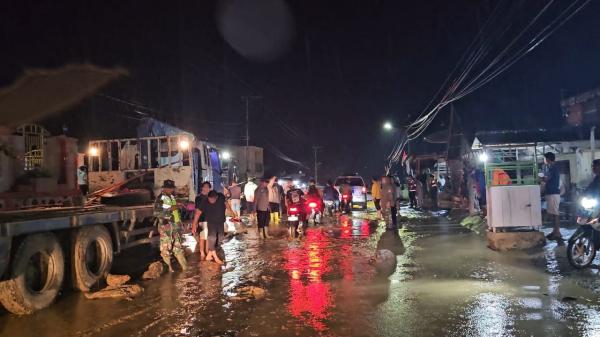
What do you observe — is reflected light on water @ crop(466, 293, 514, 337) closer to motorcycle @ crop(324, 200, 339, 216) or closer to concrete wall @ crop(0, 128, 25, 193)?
concrete wall @ crop(0, 128, 25, 193)

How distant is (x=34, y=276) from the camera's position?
22.9ft

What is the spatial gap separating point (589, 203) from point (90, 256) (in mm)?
8709

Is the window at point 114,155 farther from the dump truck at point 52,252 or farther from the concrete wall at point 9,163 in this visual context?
the dump truck at point 52,252

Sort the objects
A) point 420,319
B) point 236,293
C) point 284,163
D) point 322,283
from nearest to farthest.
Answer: point 420,319
point 236,293
point 322,283
point 284,163

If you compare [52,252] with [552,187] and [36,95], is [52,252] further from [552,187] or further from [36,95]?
[552,187]

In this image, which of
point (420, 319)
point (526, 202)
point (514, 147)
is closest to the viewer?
point (420, 319)

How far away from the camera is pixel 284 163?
75.8 metres

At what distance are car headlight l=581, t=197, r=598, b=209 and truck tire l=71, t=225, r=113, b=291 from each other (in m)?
8.46

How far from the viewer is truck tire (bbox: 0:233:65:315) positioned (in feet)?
20.7

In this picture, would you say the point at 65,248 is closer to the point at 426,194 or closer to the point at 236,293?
the point at 236,293

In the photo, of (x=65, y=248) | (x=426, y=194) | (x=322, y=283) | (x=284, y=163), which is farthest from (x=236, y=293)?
(x=284, y=163)

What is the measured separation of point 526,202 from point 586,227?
223 cm

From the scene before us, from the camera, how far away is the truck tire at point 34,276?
6.32 meters

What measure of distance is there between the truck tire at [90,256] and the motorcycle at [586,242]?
26.1 ft
